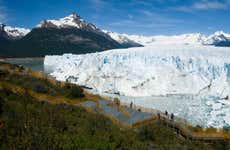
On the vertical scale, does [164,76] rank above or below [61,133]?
above

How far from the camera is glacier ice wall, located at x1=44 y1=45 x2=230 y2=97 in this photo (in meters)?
28.4

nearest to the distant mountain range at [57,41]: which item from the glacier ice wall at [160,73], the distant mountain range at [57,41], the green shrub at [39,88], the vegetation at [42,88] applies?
the distant mountain range at [57,41]

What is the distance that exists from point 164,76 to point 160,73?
0.51 metres

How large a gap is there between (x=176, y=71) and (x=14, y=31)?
17421cm

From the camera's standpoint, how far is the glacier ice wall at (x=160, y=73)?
28391 millimetres

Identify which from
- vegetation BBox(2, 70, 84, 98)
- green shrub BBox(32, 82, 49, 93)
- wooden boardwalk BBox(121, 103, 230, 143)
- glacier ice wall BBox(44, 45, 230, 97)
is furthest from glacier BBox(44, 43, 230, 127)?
green shrub BBox(32, 82, 49, 93)

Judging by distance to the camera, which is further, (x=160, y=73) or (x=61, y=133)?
(x=160, y=73)

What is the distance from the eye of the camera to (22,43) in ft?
412

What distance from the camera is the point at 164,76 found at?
29.6 m

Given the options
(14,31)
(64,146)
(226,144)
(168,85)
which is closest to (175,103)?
(168,85)

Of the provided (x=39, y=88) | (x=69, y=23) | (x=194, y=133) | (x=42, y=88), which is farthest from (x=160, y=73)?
(x=69, y=23)

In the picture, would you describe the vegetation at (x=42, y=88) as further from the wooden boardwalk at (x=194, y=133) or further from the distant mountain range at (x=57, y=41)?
the distant mountain range at (x=57, y=41)

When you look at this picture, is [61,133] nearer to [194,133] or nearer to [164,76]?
[194,133]

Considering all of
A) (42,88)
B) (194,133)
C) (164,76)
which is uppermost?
(164,76)
